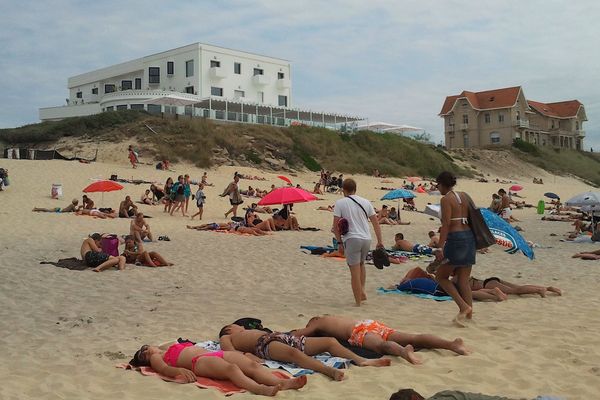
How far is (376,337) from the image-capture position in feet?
15.3

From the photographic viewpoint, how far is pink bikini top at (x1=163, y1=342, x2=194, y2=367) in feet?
14.4

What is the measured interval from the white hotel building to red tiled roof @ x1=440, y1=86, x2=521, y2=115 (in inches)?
706

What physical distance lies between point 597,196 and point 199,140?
Result: 24.6 m

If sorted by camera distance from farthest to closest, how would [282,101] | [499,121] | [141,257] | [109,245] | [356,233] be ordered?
[499,121] < [282,101] < [109,245] < [141,257] < [356,233]

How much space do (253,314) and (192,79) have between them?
43085 millimetres

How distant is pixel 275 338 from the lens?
4.48 meters

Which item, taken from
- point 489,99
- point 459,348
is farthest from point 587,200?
point 489,99

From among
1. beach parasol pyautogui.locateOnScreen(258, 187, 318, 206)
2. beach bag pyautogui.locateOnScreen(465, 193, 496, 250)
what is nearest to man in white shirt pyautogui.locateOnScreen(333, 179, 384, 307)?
beach bag pyautogui.locateOnScreen(465, 193, 496, 250)

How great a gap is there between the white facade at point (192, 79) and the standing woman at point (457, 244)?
40395 mm

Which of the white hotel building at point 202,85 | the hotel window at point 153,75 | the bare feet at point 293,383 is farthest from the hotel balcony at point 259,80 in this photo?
the bare feet at point 293,383

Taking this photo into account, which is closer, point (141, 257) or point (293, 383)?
point (293, 383)

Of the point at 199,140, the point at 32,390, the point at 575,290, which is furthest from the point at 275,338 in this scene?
the point at 199,140

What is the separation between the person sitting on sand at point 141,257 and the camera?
10.1 metres

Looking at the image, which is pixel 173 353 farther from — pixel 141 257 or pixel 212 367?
pixel 141 257
